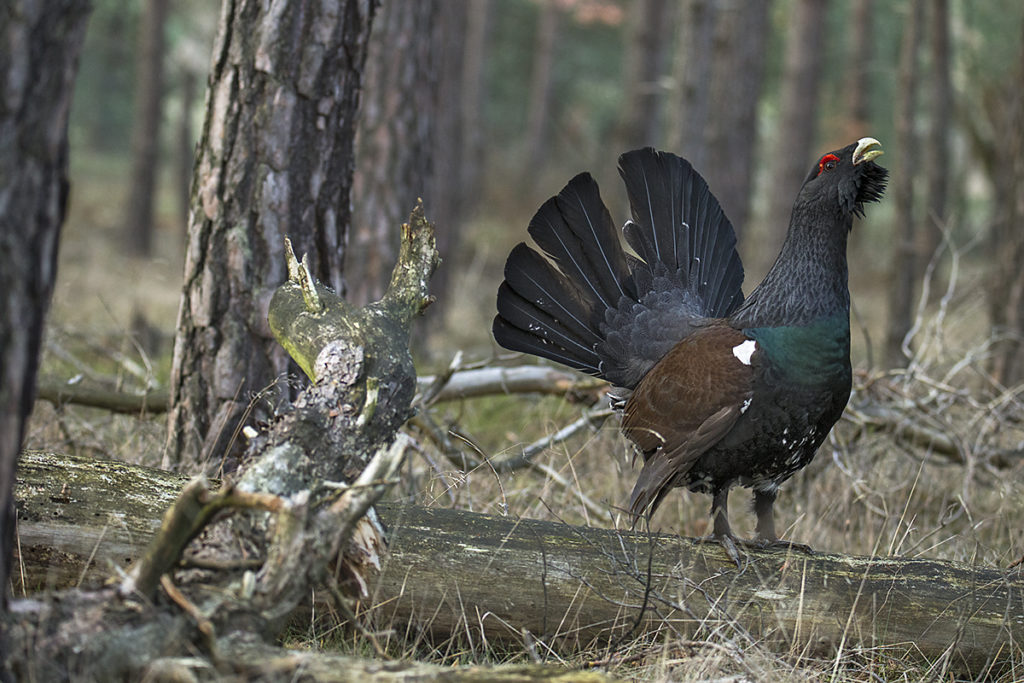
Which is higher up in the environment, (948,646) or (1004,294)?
(1004,294)

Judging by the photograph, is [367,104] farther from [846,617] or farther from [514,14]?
[514,14]

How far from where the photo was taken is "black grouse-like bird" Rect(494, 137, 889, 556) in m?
3.38

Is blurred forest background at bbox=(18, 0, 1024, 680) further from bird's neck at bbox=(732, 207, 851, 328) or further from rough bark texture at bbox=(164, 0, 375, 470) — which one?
bird's neck at bbox=(732, 207, 851, 328)

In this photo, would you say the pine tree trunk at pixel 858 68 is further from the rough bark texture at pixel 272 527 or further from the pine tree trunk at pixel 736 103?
the rough bark texture at pixel 272 527

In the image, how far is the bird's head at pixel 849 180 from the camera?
11.7 feet

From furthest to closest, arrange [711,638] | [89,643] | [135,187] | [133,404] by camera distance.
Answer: [135,187] → [133,404] → [711,638] → [89,643]

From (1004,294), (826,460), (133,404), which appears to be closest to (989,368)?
(1004,294)

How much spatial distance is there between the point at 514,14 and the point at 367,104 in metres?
22.6

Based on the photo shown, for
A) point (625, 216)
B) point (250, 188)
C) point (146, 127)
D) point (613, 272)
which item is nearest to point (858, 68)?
point (625, 216)

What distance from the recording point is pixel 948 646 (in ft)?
9.77

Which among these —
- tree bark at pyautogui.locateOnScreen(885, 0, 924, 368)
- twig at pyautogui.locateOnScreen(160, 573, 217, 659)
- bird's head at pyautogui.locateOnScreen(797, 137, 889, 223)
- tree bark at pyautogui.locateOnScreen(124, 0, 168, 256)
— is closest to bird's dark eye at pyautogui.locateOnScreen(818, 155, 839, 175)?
bird's head at pyautogui.locateOnScreen(797, 137, 889, 223)

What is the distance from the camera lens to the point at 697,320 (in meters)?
4.06

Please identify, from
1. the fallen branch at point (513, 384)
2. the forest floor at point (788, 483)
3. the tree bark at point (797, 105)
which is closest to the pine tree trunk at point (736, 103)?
the tree bark at point (797, 105)

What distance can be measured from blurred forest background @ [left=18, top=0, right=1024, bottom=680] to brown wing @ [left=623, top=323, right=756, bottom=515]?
0.27 metres
